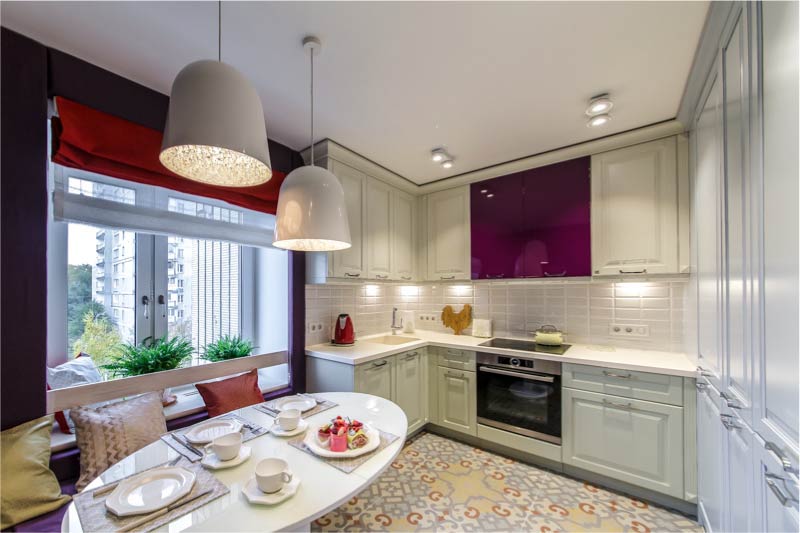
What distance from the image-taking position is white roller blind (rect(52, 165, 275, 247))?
4.94 feet

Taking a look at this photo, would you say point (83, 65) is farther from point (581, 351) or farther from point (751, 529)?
point (581, 351)

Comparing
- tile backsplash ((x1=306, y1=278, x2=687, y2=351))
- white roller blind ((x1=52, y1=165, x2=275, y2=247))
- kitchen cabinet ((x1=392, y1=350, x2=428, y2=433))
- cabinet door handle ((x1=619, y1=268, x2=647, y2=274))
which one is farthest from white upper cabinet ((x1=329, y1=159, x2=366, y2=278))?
cabinet door handle ((x1=619, y1=268, x2=647, y2=274))

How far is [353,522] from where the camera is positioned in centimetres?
184

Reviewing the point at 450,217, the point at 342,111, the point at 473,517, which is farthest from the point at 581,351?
the point at 342,111

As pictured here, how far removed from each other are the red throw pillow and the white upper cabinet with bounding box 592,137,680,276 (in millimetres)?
2639

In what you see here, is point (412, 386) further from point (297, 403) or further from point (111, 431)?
point (111, 431)

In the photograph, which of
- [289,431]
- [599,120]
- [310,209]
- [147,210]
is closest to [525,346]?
[599,120]

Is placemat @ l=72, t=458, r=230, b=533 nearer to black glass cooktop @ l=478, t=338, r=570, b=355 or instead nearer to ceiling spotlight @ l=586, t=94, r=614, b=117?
black glass cooktop @ l=478, t=338, r=570, b=355

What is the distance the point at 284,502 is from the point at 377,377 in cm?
155

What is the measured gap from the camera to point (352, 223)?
2633 millimetres

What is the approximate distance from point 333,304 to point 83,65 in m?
2.15

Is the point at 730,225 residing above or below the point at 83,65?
below

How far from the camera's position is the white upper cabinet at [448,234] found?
3119 millimetres

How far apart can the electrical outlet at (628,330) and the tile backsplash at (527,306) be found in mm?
22
